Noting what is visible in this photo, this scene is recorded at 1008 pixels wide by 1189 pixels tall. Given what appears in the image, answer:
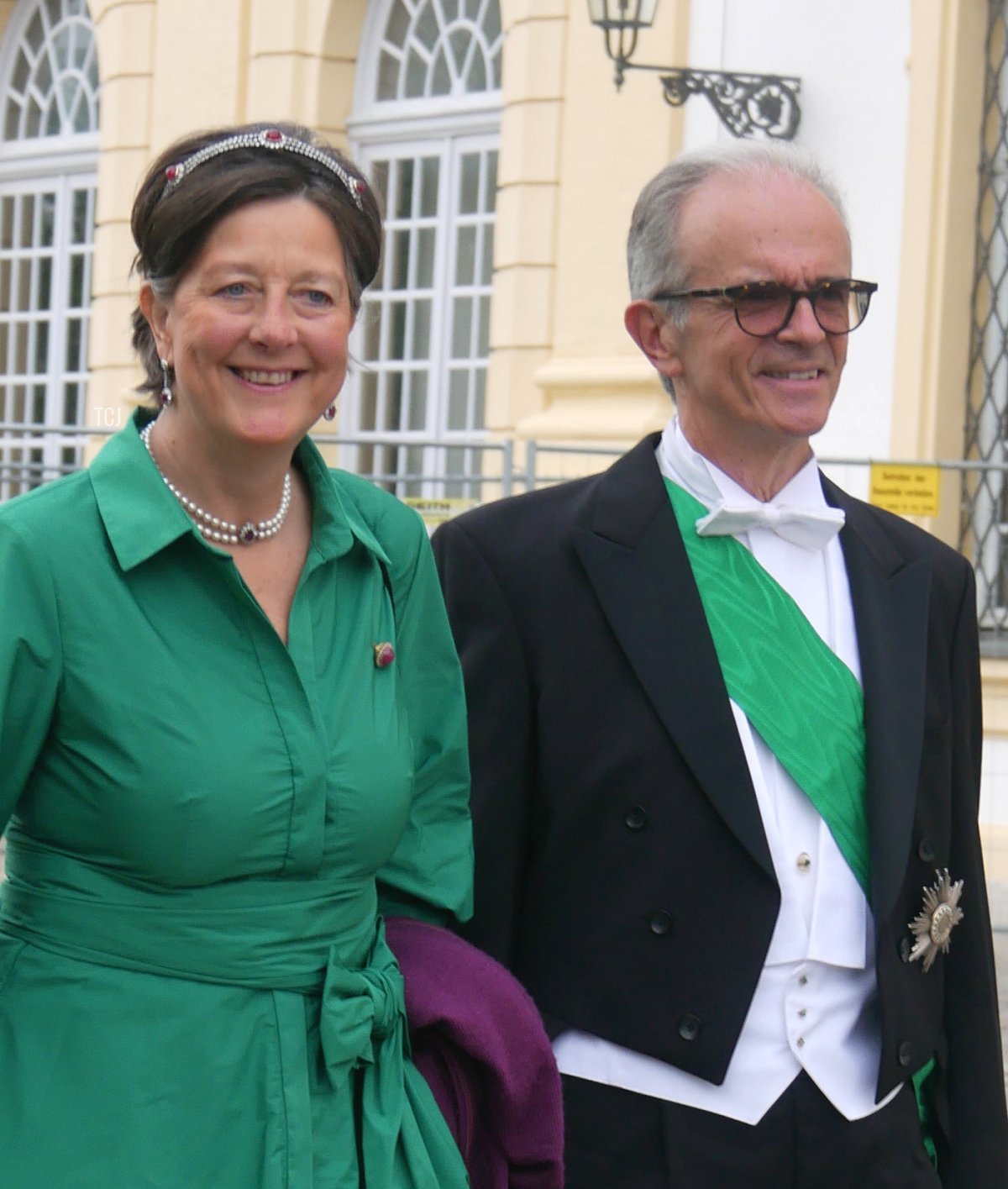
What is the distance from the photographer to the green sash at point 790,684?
102 inches

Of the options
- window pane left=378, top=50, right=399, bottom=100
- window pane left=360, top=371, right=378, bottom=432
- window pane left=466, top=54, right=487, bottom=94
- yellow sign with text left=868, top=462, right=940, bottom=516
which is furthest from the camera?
window pane left=360, top=371, right=378, bottom=432

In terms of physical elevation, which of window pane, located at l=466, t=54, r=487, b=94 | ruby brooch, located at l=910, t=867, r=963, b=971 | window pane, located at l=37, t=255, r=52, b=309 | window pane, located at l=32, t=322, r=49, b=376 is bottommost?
ruby brooch, located at l=910, t=867, r=963, b=971

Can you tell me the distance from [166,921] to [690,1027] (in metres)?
0.76

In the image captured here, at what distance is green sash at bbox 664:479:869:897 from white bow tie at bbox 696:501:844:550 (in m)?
0.03

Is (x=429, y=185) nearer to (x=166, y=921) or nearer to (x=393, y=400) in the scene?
(x=393, y=400)

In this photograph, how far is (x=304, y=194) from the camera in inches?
89.0

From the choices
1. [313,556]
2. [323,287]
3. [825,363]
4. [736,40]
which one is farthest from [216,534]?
[736,40]

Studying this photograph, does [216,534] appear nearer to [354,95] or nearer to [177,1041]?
[177,1041]

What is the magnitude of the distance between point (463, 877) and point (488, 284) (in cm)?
870

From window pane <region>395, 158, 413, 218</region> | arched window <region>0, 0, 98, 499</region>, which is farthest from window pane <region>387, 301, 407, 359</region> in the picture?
arched window <region>0, 0, 98, 499</region>

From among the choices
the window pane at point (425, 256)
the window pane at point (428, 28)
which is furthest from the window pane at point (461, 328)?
the window pane at point (428, 28)

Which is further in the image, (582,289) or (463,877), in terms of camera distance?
(582,289)

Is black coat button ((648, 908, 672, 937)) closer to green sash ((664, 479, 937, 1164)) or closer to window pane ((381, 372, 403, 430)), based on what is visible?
green sash ((664, 479, 937, 1164))

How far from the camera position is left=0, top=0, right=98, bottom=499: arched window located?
1304 cm
